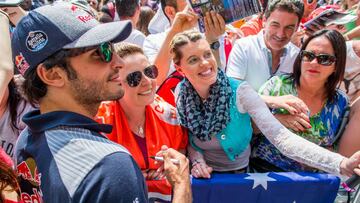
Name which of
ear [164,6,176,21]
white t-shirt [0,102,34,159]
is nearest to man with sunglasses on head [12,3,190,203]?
white t-shirt [0,102,34,159]

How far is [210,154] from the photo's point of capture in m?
2.45

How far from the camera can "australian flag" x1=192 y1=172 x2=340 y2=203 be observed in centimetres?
222

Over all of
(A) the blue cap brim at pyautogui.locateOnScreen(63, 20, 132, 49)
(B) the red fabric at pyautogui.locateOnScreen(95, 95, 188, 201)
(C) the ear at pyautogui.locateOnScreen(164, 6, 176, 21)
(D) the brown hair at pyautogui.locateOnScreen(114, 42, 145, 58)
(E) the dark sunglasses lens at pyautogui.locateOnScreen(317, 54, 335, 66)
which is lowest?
(B) the red fabric at pyautogui.locateOnScreen(95, 95, 188, 201)

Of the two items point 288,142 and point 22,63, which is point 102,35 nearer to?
point 22,63

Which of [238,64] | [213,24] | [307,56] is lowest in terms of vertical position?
[238,64]

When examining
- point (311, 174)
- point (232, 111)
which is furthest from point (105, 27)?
point (311, 174)

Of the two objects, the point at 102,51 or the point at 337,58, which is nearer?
the point at 102,51

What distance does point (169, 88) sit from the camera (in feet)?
9.39

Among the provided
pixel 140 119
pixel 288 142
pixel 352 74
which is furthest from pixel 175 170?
pixel 352 74

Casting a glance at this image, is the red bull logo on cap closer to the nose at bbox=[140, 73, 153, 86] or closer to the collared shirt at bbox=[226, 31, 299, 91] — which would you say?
the nose at bbox=[140, 73, 153, 86]

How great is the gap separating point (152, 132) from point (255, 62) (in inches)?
45.1

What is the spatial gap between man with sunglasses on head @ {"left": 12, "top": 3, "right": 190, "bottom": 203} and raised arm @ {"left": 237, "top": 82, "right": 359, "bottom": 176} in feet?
3.18

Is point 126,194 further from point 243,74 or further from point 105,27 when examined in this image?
point 243,74

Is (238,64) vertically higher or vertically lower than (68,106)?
lower
